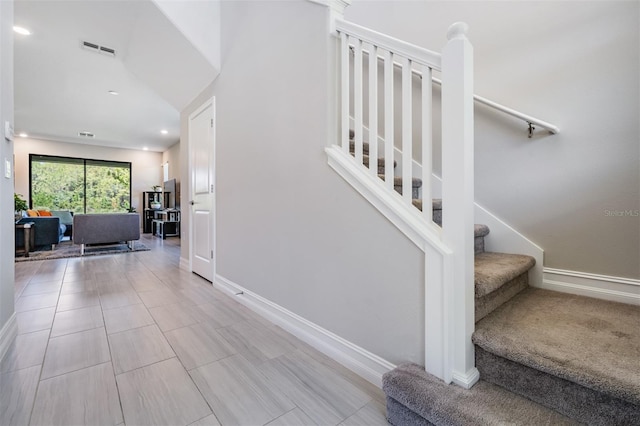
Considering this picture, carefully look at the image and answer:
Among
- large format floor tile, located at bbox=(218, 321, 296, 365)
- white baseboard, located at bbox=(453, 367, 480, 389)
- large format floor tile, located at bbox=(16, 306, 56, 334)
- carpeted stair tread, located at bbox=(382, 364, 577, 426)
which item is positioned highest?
white baseboard, located at bbox=(453, 367, 480, 389)

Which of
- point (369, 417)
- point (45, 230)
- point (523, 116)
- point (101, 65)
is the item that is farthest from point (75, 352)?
point (45, 230)

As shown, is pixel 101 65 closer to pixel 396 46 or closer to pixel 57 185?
pixel 396 46

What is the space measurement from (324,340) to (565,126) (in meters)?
1.83

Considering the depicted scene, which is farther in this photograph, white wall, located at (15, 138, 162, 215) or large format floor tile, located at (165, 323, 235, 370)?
white wall, located at (15, 138, 162, 215)

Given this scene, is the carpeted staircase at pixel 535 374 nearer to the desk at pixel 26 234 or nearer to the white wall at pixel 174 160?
the desk at pixel 26 234

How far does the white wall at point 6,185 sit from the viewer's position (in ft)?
5.06

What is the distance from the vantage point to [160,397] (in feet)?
3.93

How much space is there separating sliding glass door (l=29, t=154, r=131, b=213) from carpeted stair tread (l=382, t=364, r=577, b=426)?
977 centimetres

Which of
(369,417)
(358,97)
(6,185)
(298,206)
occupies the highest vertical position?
(358,97)

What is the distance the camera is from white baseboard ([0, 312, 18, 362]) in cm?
151

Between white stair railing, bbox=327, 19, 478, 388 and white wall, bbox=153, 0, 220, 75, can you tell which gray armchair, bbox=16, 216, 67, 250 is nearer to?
white wall, bbox=153, 0, 220, 75

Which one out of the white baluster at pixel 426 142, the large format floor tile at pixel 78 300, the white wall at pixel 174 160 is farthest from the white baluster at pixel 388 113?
the white wall at pixel 174 160

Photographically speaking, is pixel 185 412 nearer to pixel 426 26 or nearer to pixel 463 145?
pixel 463 145

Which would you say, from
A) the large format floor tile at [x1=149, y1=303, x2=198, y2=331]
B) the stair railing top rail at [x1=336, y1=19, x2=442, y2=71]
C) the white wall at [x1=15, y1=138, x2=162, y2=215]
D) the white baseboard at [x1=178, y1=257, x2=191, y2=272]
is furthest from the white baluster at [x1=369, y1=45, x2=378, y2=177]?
the white wall at [x1=15, y1=138, x2=162, y2=215]
